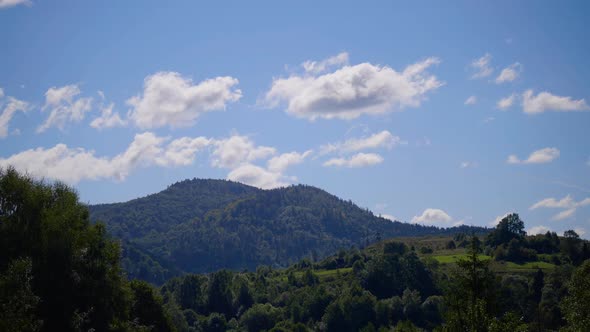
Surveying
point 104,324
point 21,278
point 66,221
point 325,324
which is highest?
point 66,221

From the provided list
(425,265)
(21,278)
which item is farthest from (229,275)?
(21,278)

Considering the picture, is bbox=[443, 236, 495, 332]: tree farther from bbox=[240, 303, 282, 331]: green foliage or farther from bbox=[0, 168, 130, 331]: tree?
bbox=[240, 303, 282, 331]: green foliage

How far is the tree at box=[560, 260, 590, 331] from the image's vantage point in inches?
1932

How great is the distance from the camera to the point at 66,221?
167 feet

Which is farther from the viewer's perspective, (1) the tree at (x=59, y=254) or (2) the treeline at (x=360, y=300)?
(2) the treeline at (x=360, y=300)

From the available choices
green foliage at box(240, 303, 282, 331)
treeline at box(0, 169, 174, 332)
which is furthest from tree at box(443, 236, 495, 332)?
green foliage at box(240, 303, 282, 331)

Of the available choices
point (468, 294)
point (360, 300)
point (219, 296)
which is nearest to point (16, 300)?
point (468, 294)

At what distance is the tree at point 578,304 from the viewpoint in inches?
1932

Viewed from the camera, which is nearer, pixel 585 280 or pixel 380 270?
pixel 585 280

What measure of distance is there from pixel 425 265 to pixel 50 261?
473 feet

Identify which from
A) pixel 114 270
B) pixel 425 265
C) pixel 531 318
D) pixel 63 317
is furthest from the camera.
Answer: pixel 425 265

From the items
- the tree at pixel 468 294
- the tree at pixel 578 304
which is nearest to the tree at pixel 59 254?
the tree at pixel 468 294

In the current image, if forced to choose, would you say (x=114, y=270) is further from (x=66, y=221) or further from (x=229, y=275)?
(x=229, y=275)

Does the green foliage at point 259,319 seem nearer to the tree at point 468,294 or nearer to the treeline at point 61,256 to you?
the treeline at point 61,256
